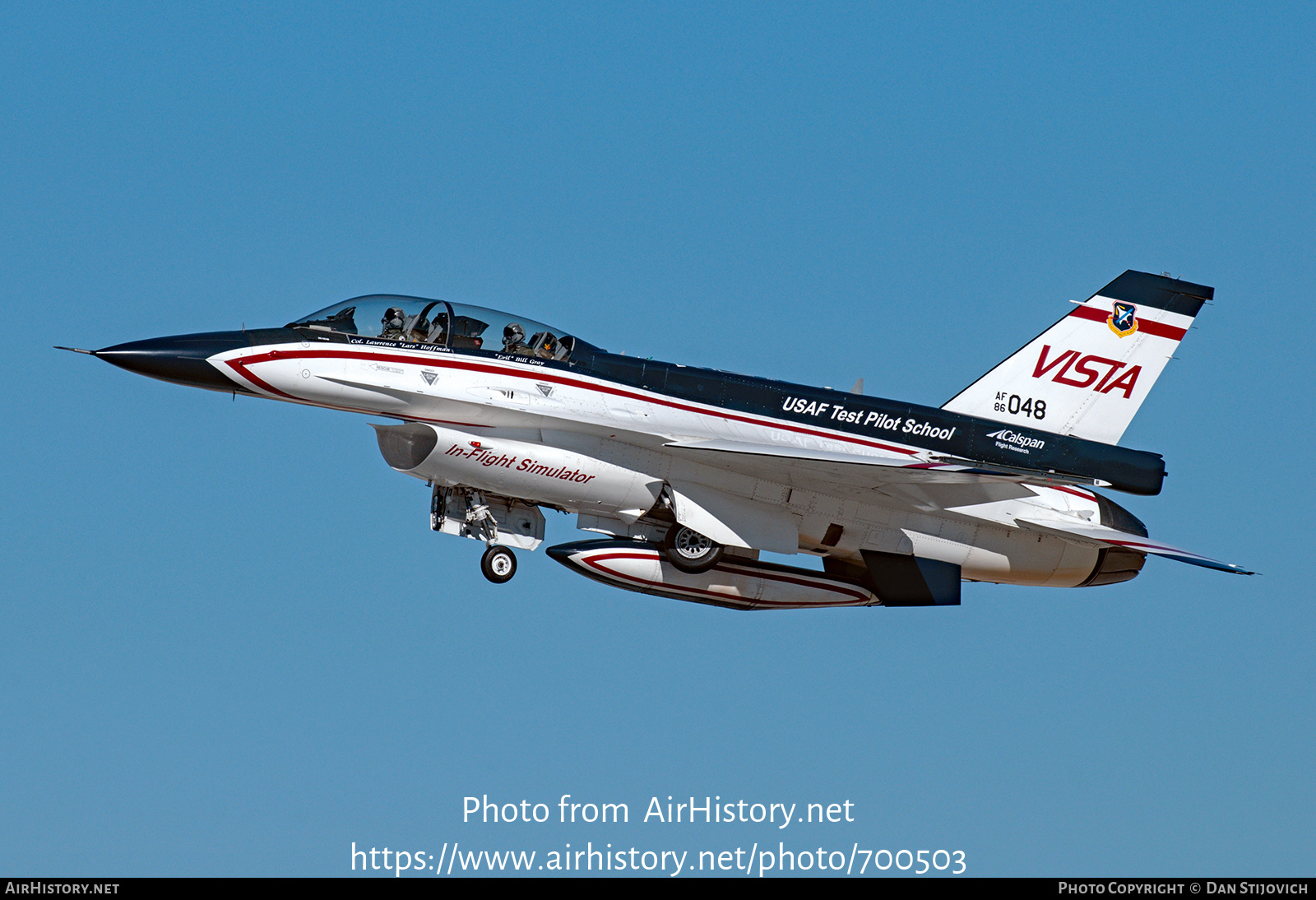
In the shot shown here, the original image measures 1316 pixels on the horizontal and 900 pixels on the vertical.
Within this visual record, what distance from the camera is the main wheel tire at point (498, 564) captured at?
20.0 meters

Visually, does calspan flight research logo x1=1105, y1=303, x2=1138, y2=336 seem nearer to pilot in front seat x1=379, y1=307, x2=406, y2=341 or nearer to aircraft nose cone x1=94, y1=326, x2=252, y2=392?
pilot in front seat x1=379, y1=307, x2=406, y2=341

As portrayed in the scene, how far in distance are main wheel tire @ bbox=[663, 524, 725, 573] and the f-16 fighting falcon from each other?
29mm

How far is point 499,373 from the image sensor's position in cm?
1947

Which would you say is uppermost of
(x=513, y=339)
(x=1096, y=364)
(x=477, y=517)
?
(x=1096, y=364)

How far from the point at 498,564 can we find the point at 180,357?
4557 millimetres

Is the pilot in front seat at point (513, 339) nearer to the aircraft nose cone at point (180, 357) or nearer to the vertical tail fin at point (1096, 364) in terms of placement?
the aircraft nose cone at point (180, 357)

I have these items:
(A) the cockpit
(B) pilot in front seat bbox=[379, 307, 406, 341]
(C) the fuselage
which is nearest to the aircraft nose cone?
(C) the fuselage

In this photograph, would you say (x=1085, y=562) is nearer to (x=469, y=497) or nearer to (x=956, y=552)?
(x=956, y=552)

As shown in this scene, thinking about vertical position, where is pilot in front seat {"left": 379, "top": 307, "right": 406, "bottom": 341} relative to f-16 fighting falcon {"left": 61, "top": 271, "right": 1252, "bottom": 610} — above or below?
above

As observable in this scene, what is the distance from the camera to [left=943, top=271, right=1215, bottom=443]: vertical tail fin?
2224 cm

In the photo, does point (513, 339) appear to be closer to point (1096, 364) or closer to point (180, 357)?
point (180, 357)

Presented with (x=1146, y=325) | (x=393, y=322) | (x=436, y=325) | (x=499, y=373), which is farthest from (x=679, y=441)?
(x=1146, y=325)
